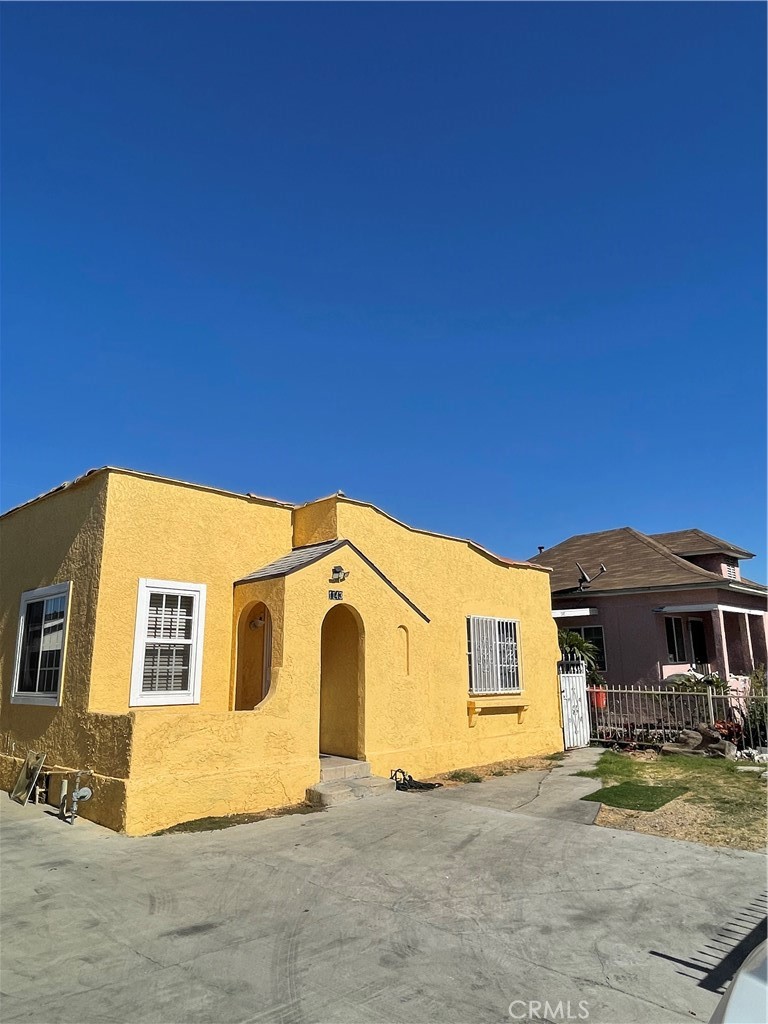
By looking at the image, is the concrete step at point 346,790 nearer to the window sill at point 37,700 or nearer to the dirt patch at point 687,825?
the dirt patch at point 687,825

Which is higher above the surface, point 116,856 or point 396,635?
point 396,635

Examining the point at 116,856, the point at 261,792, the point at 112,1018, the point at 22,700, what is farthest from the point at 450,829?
the point at 22,700

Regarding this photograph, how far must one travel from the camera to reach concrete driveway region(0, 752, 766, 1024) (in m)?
4.03

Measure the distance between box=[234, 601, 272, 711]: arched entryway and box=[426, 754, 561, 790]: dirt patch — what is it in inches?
139

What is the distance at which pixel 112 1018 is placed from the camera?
380 cm

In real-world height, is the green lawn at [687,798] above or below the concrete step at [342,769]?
below

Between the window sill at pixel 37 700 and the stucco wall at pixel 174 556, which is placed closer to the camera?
the stucco wall at pixel 174 556

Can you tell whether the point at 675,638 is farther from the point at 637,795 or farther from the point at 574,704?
the point at 637,795

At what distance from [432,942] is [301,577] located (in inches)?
234

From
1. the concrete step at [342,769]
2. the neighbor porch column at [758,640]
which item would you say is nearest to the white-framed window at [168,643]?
the concrete step at [342,769]

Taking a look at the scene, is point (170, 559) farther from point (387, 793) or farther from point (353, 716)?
point (387, 793)
